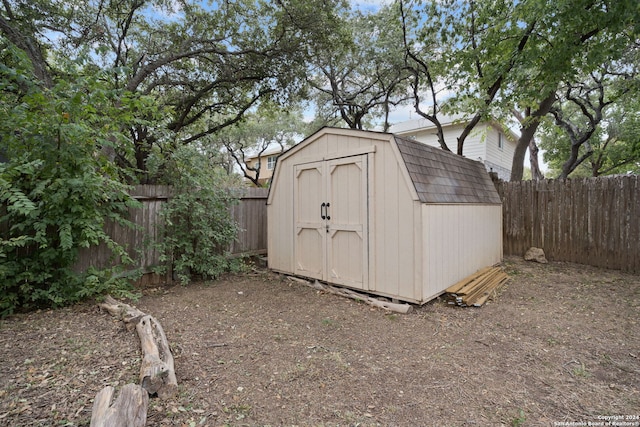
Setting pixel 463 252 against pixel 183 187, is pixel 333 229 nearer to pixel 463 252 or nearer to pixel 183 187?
pixel 463 252

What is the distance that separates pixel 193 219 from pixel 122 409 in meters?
3.65

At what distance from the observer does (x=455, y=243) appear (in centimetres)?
449

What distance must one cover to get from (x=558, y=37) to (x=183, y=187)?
746cm

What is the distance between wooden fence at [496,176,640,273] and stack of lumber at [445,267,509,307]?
78.6 inches

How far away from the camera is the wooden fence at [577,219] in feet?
17.8

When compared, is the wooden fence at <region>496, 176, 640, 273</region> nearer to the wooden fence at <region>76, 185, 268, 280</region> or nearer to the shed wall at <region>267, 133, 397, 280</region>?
the shed wall at <region>267, 133, 397, 280</region>

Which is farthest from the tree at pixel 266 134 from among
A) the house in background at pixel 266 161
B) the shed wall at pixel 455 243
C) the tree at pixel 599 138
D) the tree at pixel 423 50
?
the shed wall at pixel 455 243

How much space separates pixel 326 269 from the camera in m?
4.82

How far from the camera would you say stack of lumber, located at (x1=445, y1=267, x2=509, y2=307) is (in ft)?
13.1

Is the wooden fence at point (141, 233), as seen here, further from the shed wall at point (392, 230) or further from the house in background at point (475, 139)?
the house in background at point (475, 139)

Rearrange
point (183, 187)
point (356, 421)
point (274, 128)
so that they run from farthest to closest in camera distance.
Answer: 1. point (274, 128)
2. point (183, 187)
3. point (356, 421)

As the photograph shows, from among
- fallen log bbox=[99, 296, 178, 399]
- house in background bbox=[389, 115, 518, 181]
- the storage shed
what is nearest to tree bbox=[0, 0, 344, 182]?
the storage shed

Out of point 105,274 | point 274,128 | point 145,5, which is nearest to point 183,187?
point 105,274

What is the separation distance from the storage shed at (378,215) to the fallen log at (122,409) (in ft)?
10.1
